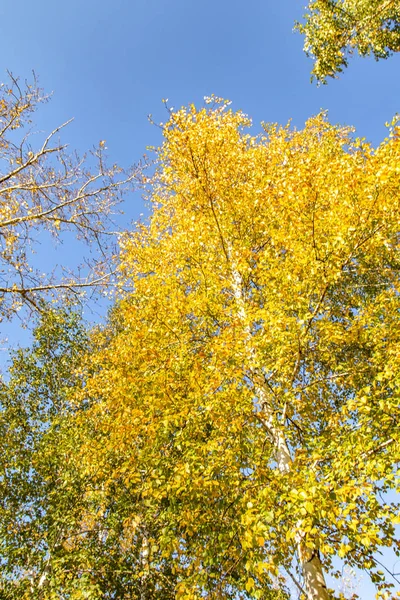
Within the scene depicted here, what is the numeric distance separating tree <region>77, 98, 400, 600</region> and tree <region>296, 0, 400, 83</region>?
15.1 ft

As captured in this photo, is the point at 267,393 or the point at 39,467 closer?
the point at 267,393

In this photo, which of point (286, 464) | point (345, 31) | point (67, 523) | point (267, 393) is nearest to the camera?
point (286, 464)

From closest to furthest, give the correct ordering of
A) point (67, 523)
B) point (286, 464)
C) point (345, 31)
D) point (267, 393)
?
point (286, 464) → point (267, 393) → point (67, 523) → point (345, 31)

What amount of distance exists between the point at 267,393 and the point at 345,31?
10306 millimetres

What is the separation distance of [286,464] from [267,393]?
1060mm

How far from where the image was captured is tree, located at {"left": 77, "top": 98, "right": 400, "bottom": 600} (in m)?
3.89

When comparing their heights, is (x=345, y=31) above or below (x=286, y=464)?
above

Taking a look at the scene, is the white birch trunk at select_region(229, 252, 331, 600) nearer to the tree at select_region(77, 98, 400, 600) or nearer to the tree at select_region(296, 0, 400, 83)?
the tree at select_region(77, 98, 400, 600)

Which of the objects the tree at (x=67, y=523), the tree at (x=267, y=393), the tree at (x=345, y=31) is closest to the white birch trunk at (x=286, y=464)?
the tree at (x=267, y=393)

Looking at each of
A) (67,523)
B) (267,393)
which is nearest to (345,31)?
(267,393)

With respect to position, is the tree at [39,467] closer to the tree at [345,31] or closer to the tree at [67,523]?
the tree at [67,523]

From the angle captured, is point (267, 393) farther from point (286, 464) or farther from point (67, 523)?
point (67, 523)

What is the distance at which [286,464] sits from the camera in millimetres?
5289

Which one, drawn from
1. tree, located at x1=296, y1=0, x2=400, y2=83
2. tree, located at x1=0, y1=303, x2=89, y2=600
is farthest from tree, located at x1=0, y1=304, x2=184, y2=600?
tree, located at x1=296, y1=0, x2=400, y2=83
